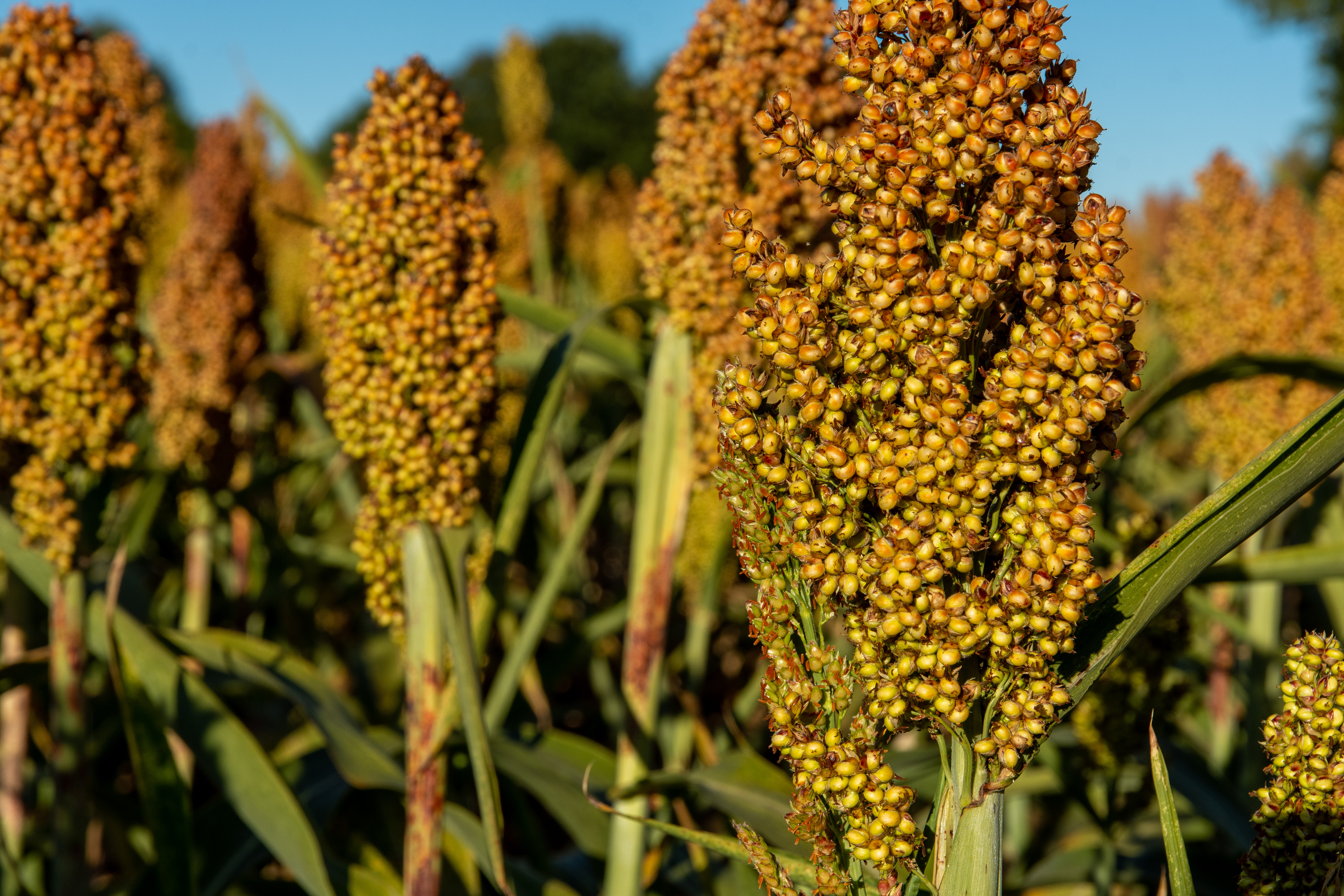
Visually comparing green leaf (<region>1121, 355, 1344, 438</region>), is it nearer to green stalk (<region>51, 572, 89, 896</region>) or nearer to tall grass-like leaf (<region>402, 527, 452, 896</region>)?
tall grass-like leaf (<region>402, 527, 452, 896</region>)

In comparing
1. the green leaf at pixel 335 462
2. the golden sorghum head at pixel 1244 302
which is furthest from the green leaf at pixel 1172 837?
the green leaf at pixel 335 462

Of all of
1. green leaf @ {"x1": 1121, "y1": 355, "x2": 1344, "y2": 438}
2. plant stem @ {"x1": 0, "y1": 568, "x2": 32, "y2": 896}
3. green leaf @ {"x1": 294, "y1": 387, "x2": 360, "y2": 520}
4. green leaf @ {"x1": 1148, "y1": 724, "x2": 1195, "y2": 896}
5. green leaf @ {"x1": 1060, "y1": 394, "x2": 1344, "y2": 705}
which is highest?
green leaf @ {"x1": 1121, "y1": 355, "x2": 1344, "y2": 438}

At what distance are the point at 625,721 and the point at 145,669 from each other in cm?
121

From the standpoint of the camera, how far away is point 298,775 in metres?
2.81

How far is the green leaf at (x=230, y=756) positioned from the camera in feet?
7.07

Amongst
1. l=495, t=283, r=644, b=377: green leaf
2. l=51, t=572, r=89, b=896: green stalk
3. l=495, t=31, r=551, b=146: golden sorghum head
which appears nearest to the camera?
l=51, t=572, r=89, b=896: green stalk

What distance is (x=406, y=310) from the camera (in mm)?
2104

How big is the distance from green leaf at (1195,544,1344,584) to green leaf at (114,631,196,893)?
7.51ft

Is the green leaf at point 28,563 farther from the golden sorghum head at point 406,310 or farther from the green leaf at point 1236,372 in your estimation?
the green leaf at point 1236,372

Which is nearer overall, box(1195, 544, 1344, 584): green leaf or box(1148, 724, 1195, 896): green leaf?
box(1148, 724, 1195, 896): green leaf

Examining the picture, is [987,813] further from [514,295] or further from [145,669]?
[145,669]

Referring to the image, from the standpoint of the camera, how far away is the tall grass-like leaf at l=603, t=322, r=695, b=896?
2.56 meters

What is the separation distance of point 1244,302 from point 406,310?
3644 mm

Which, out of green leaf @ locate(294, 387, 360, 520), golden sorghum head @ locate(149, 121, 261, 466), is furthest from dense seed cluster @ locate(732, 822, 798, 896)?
golden sorghum head @ locate(149, 121, 261, 466)
